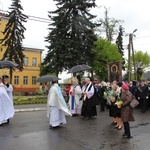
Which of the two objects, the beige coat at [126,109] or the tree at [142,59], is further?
the tree at [142,59]

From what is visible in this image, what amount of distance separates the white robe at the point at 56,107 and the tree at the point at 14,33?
29.5m

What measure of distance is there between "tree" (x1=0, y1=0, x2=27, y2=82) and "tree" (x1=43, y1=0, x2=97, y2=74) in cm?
1056

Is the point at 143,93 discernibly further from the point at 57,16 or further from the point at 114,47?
the point at 114,47

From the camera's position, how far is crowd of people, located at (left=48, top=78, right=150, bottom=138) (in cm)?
785

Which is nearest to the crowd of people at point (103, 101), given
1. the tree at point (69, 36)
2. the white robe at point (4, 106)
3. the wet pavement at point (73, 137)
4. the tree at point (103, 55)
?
the wet pavement at point (73, 137)

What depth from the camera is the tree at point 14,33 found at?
123ft

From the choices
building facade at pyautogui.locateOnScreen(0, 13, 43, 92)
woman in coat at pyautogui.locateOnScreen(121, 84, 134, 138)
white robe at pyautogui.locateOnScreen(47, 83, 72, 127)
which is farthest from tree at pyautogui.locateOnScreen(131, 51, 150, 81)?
woman in coat at pyautogui.locateOnScreen(121, 84, 134, 138)

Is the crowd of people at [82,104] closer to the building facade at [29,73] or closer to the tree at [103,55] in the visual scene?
the tree at [103,55]

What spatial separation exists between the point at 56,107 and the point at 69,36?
64.8 ft

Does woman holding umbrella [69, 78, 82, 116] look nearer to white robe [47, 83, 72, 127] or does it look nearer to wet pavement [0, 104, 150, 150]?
wet pavement [0, 104, 150, 150]

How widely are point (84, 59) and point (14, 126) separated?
18.5 m

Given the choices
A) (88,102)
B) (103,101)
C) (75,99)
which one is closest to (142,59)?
(103,101)

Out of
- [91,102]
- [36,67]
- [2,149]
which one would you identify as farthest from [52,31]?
[36,67]

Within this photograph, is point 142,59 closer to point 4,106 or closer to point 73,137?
point 4,106
